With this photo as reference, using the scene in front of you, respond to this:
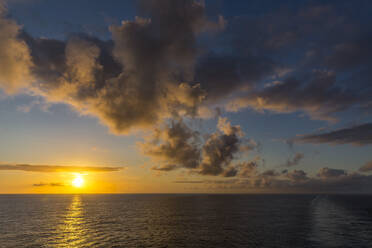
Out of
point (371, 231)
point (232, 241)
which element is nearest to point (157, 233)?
point (232, 241)

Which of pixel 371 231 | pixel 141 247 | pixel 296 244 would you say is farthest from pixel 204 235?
pixel 371 231

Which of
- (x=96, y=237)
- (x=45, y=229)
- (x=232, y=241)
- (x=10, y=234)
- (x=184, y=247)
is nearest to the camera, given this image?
(x=184, y=247)

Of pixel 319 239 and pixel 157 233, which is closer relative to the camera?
pixel 319 239

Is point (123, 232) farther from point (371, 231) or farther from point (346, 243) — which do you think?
point (371, 231)

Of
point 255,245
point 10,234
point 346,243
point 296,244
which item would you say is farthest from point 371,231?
point 10,234

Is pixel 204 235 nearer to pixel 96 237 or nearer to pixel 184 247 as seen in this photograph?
pixel 184 247

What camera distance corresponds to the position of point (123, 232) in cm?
6481

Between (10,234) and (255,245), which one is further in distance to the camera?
(10,234)

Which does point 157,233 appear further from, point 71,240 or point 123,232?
point 71,240

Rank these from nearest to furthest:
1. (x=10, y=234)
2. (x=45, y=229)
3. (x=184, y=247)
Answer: (x=184, y=247) → (x=10, y=234) → (x=45, y=229)

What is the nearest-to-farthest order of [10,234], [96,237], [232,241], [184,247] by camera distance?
[184,247], [232,241], [96,237], [10,234]

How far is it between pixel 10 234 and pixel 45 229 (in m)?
9.53

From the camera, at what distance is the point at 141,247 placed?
49750 mm

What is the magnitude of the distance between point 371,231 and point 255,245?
1685 inches
